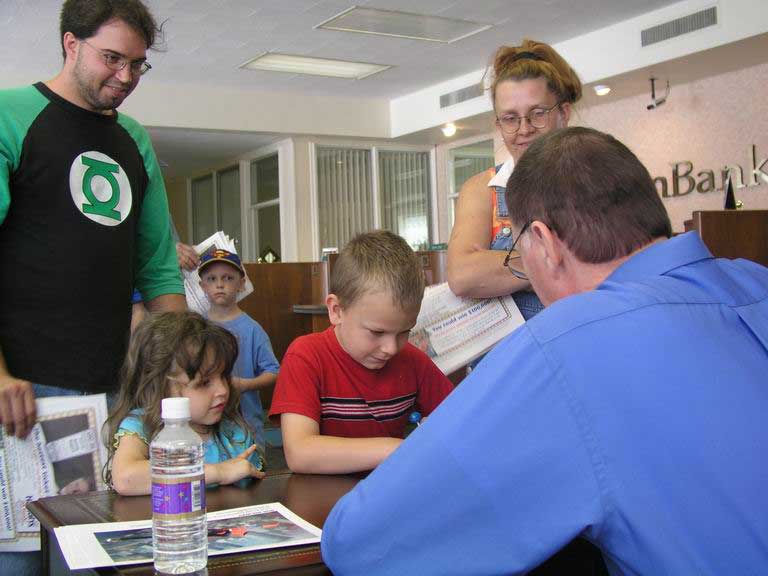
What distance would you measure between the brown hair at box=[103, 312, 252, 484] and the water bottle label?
598 millimetres

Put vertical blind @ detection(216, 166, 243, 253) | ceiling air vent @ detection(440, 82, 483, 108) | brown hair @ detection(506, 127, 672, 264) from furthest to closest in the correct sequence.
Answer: vertical blind @ detection(216, 166, 243, 253) < ceiling air vent @ detection(440, 82, 483, 108) < brown hair @ detection(506, 127, 672, 264)

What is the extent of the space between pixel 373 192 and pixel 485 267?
9.72 metres

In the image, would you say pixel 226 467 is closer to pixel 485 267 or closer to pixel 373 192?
pixel 485 267

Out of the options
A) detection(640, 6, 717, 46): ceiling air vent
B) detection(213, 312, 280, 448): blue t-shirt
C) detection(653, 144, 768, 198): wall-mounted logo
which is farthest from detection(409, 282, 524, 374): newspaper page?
detection(640, 6, 717, 46): ceiling air vent

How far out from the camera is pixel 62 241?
1.65 metres

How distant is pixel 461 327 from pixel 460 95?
26.8ft

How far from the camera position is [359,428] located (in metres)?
1.62

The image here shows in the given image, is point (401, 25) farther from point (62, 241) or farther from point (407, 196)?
point (62, 241)

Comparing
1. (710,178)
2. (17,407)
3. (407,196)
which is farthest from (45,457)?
(407,196)

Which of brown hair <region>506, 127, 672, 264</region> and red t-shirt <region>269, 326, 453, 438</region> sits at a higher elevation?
brown hair <region>506, 127, 672, 264</region>

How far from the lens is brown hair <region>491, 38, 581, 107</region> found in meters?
1.76

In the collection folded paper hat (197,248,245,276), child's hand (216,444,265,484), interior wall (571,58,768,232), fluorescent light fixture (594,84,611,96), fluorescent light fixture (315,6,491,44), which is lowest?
child's hand (216,444,265,484)

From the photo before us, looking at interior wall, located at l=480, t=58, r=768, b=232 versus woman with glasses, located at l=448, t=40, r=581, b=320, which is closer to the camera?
woman with glasses, located at l=448, t=40, r=581, b=320

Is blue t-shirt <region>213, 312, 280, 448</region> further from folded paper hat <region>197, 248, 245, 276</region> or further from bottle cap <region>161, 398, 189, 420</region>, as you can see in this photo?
bottle cap <region>161, 398, 189, 420</region>
